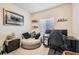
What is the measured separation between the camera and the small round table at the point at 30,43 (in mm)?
1516

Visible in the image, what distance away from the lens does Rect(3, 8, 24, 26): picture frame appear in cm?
146

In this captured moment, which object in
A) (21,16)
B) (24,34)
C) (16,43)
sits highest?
(21,16)

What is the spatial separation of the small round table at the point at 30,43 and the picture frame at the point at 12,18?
0.89ft

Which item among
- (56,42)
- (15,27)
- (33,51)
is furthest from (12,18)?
(56,42)

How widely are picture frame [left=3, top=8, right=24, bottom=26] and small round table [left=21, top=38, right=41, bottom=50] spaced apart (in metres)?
0.27

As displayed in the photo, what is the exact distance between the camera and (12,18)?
4.98 ft

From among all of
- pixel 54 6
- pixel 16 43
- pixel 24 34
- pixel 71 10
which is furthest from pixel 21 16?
pixel 71 10

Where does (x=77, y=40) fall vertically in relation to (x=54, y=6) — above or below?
below

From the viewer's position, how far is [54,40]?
1528 mm

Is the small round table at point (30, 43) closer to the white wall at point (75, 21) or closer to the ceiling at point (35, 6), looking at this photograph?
the ceiling at point (35, 6)

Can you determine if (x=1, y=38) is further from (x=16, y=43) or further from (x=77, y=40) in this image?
(x=77, y=40)

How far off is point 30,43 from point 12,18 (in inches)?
18.5

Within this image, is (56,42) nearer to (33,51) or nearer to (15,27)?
(33,51)
